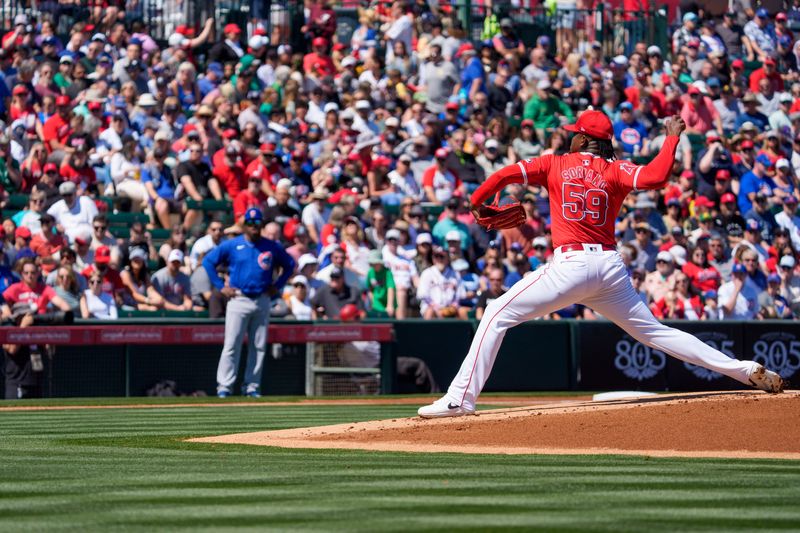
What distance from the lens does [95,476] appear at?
24.0 feet

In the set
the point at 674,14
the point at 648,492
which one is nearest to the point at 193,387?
the point at 648,492

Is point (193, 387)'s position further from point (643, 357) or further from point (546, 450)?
point (546, 450)

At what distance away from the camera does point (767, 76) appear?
2628cm

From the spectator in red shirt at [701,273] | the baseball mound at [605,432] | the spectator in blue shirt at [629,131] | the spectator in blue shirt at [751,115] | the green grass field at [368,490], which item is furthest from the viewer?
the spectator in blue shirt at [751,115]

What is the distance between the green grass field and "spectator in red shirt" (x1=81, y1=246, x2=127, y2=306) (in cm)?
756

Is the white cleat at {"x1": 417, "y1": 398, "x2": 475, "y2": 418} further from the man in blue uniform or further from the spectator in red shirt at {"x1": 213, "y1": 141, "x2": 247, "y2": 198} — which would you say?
the spectator in red shirt at {"x1": 213, "y1": 141, "x2": 247, "y2": 198}

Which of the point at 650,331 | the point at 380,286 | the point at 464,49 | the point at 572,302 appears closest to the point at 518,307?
the point at 572,302

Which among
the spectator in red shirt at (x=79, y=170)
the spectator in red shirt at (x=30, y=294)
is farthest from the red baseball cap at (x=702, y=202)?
the spectator in red shirt at (x=30, y=294)

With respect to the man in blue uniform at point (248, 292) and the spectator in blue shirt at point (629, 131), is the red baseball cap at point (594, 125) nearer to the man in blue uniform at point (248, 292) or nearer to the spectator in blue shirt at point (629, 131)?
the man in blue uniform at point (248, 292)

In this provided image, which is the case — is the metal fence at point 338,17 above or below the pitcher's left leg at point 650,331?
above

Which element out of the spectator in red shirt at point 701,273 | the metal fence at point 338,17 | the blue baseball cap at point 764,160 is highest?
the metal fence at point 338,17

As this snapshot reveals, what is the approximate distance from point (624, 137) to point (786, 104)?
355 centimetres

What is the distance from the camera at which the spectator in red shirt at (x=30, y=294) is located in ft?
54.1

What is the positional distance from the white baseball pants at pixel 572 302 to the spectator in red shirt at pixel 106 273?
828cm
